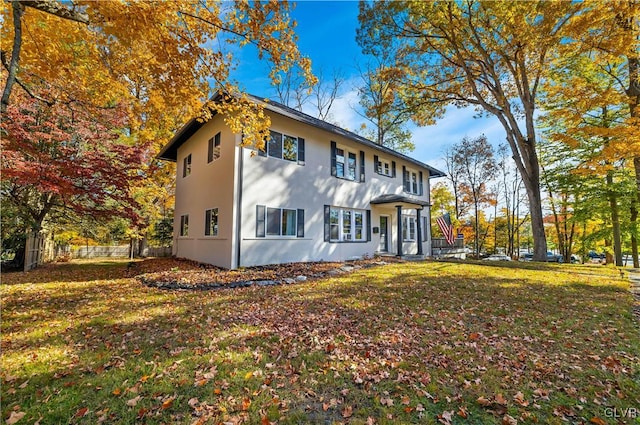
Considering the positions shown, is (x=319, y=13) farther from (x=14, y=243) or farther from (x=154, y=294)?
(x=14, y=243)

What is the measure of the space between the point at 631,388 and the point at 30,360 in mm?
6965

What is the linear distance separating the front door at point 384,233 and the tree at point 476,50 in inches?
247

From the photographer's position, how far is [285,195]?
11180 mm

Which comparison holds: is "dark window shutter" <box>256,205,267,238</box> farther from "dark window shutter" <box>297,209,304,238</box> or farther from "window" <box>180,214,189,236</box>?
"window" <box>180,214,189,236</box>

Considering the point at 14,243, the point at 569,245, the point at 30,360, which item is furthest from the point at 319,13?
the point at 569,245

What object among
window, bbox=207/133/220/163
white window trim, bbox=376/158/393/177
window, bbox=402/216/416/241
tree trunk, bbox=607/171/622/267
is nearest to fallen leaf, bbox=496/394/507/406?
window, bbox=207/133/220/163

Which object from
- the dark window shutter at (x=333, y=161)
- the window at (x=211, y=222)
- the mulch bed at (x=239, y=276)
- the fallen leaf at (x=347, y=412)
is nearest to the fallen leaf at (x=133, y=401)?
the fallen leaf at (x=347, y=412)

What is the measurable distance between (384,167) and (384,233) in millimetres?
3783

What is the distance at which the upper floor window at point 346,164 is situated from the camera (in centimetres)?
1316

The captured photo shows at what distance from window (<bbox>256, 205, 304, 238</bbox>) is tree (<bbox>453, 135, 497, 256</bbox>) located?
60.7 ft

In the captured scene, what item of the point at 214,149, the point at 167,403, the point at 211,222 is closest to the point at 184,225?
the point at 211,222

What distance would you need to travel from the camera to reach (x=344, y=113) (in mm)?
26766

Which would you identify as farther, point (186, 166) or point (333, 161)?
point (186, 166)

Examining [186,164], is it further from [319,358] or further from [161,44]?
[319,358]
